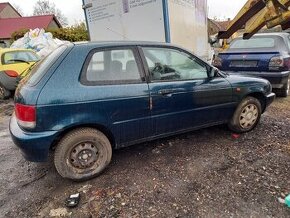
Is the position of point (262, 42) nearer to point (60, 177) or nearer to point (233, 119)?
point (233, 119)

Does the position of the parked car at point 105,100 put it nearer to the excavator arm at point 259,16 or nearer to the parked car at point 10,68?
the excavator arm at point 259,16

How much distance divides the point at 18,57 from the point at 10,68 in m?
0.70

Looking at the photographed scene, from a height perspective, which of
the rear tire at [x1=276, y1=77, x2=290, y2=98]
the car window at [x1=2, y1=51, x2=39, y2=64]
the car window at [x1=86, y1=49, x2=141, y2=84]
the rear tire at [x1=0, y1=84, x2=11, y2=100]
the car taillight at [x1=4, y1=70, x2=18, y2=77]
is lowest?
the rear tire at [x1=276, y1=77, x2=290, y2=98]

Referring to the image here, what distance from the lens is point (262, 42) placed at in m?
6.75

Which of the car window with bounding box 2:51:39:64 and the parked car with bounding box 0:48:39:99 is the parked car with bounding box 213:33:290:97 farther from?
the car window with bounding box 2:51:39:64

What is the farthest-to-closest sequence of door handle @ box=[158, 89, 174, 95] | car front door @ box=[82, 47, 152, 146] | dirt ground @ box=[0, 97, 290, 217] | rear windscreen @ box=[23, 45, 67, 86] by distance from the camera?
door handle @ box=[158, 89, 174, 95] → car front door @ box=[82, 47, 152, 146] → rear windscreen @ box=[23, 45, 67, 86] → dirt ground @ box=[0, 97, 290, 217]

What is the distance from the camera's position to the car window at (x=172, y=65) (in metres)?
3.57

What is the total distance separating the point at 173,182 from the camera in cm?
322

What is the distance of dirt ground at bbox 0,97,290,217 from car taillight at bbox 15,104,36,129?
89 centimetres

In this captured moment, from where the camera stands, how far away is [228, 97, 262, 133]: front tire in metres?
4.37

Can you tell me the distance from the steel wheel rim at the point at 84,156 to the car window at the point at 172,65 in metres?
1.20

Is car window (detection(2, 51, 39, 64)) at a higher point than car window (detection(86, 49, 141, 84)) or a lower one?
higher

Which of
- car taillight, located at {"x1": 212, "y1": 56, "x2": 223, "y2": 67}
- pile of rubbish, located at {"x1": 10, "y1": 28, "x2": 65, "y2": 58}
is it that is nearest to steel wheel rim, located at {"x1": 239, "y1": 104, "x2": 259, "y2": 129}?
car taillight, located at {"x1": 212, "y1": 56, "x2": 223, "y2": 67}

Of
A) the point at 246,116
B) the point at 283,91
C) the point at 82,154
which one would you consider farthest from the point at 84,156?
the point at 283,91
